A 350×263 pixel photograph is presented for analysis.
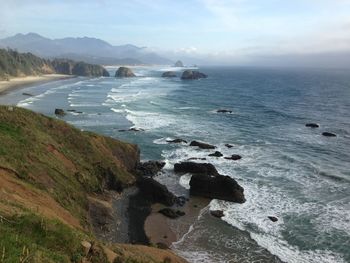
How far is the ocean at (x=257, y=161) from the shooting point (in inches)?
1082

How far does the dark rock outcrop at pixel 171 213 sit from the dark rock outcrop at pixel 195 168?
8.68 m

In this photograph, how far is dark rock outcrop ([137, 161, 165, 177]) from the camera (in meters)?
40.2

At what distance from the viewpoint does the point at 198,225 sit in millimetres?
30109

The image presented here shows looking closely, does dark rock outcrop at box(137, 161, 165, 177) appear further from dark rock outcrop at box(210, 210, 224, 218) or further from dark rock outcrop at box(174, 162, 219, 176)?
dark rock outcrop at box(210, 210, 224, 218)

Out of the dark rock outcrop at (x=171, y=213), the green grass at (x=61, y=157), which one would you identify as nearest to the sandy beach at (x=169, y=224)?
the dark rock outcrop at (x=171, y=213)

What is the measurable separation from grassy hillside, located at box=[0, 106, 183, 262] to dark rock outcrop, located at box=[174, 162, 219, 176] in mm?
4549

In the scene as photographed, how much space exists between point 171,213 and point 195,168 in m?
9.94

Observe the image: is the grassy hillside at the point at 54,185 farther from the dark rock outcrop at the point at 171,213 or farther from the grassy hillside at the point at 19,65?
the grassy hillside at the point at 19,65

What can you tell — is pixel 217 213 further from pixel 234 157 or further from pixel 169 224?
pixel 234 157

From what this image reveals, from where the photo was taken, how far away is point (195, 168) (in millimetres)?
40750

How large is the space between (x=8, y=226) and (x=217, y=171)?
94.9 ft

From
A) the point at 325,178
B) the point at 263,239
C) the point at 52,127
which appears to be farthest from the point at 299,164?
the point at 52,127

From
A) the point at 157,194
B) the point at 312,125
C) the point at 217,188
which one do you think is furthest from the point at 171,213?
the point at 312,125

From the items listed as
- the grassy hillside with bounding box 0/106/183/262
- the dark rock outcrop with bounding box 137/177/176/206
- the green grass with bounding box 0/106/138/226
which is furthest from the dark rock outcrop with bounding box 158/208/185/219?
the green grass with bounding box 0/106/138/226
